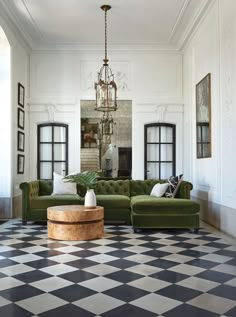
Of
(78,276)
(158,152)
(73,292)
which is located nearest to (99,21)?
(158,152)

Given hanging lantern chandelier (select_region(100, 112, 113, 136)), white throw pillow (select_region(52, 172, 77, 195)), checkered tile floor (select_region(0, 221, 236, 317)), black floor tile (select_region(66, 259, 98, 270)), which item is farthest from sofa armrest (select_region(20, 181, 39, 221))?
black floor tile (select_region(66, 259, 98, 270))

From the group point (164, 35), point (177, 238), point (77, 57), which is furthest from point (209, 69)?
point (77, 57)

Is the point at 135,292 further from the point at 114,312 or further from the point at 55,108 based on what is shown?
the point at 55,108

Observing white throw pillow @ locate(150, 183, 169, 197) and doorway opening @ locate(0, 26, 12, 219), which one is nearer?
white throw pillow @ locate(150, 183, 169, 197)

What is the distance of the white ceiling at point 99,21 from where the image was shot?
626cm

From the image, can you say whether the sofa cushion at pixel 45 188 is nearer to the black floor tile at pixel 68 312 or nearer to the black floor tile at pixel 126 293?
the black floor tile at pixel 126 293

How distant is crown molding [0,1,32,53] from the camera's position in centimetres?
627

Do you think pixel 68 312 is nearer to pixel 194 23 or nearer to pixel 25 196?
pixel 25 196

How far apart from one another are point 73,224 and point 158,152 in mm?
4100

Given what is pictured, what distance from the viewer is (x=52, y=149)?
337 inches

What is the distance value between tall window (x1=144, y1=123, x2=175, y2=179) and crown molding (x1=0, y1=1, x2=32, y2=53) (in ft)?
10.7

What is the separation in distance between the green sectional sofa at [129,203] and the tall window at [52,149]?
1366mm

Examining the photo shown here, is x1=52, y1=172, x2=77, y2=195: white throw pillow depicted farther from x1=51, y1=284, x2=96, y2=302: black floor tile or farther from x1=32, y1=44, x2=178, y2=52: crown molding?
x1=51, y1=284, x2=96, y2=302: black floor tile

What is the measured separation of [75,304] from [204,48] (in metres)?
5.33
